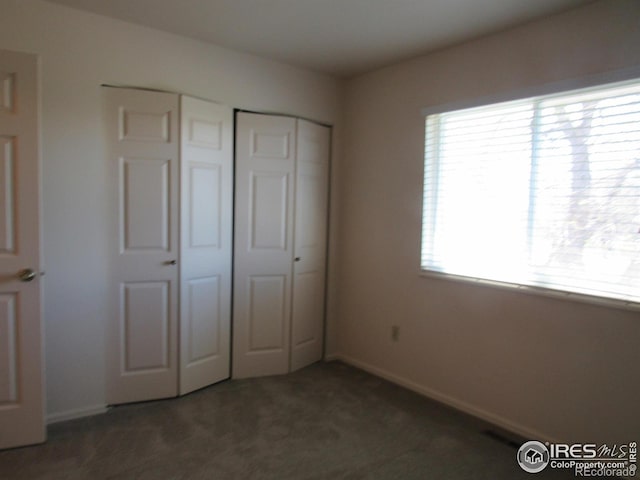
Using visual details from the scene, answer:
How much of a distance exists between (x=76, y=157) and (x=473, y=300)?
8.93ft

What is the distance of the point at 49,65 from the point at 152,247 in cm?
124

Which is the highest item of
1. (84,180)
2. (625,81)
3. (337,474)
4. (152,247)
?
(625,81)

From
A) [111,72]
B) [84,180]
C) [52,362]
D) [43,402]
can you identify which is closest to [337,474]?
[43,402]

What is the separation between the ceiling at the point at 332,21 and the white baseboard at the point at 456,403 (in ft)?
8.08

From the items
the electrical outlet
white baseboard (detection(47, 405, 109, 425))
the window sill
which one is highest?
the window sill

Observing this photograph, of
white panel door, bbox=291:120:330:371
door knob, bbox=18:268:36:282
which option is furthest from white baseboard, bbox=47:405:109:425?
white panel door, bbox=291:120:330:371

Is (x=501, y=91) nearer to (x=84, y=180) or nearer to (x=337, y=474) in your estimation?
(x=337, y=474)

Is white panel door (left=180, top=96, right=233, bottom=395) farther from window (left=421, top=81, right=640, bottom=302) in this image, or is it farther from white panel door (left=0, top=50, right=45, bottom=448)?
window (left=421, top=81, right=640, bottom=302)

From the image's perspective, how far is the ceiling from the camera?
2.28 m

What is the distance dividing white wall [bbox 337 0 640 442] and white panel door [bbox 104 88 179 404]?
1559 millimetres

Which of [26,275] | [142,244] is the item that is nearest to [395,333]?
[142,244]

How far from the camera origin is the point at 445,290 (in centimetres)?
291

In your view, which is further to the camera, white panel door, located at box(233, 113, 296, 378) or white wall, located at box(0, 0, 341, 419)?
white panel door, located at box(233, 113, 296, 378)

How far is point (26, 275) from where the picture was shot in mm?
2180
